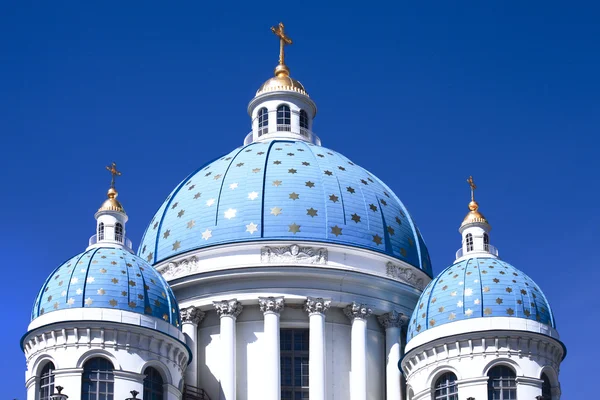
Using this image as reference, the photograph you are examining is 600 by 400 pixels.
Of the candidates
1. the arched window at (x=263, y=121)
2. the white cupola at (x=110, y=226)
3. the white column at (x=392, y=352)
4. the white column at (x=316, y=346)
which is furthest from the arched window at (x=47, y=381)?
the arched window at (x=263, y=121)

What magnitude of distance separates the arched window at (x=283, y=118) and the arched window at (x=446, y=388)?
2005cm

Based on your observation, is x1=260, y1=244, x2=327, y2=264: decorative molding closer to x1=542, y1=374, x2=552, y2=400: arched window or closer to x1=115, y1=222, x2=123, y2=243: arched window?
x1=115, y1=222, x2=123, y2=243: arched window

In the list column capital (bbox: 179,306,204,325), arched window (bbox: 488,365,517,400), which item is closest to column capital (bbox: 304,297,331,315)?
column capital (bbox: 179,306,204,325)

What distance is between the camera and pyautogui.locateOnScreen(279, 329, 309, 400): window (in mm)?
76562

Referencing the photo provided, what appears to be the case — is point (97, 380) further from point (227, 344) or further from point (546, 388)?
point (546, 388)

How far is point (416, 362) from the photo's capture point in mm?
72625

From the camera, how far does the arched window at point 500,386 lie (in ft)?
229

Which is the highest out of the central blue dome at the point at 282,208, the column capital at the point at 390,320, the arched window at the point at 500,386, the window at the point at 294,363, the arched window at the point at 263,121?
the arched window at the point at 263,121

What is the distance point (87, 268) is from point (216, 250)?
8772mm

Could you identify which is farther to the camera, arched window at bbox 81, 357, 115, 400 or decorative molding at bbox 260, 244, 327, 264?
decorative molding at bbox 260, 244, 327, 264

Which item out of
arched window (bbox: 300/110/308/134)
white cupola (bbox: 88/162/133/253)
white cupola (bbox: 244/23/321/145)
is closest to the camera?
white cupola (bbox: 88/162/133/253)

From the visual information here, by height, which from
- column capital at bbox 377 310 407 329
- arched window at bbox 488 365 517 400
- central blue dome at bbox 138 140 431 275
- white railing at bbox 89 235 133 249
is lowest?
arched window at bbox 488 365 517 400

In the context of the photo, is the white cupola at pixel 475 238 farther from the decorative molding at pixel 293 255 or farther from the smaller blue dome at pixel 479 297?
the decorative molding at pixel 293 255

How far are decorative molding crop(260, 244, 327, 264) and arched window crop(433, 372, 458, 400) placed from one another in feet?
29.3
